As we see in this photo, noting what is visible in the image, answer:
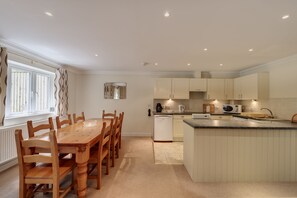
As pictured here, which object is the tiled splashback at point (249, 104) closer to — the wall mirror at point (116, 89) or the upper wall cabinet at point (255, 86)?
the upper wall cabinet at point (255, 86)

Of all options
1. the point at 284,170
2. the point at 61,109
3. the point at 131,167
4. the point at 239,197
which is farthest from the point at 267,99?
the point at 61,109

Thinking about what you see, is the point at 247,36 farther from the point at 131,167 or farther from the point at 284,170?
the point at 131,167

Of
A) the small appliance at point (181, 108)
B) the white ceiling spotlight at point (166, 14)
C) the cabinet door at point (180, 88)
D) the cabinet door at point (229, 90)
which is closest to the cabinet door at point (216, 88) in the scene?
the cabinet door at point (229, 90)

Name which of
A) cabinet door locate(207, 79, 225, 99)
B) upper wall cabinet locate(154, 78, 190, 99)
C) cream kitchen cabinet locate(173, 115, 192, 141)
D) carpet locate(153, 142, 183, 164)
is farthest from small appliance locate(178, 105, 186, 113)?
carpet locate(153, 142, 183, 164)

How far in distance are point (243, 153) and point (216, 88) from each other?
325cm

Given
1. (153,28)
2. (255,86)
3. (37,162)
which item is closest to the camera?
(37,162)

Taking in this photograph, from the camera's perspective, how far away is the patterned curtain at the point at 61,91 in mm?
4848

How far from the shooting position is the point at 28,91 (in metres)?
4.06

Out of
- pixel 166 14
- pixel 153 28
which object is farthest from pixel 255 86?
pixel 166 14

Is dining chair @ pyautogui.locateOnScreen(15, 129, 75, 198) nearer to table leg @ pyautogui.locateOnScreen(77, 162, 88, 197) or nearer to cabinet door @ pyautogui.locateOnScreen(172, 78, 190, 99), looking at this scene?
table leg @ pyautogui.locateOnScreen(77, 162, 88, 197)

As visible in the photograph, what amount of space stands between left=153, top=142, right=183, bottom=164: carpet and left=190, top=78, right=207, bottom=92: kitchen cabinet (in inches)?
74.7

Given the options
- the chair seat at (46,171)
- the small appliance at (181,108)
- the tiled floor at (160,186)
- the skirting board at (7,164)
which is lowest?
the tiled floor at (160,186)

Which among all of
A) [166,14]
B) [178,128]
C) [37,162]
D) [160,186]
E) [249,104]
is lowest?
[160,186]

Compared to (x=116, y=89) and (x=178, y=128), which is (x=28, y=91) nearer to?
(x=116, y=89)
